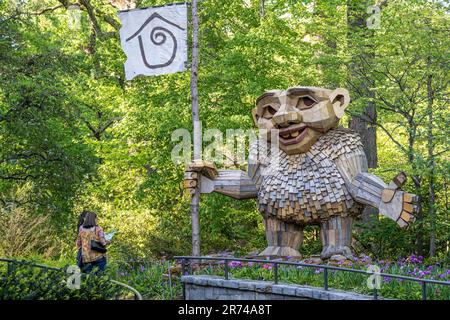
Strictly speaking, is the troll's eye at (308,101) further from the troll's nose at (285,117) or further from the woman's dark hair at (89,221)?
the woman's dark hair at (89,221)

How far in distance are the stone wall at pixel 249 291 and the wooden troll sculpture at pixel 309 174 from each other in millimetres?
1516

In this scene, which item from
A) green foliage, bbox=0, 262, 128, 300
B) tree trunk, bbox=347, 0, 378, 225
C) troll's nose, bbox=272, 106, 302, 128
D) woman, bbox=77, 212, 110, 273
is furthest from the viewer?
tree trunk, bbox=347, 0, 378, 225

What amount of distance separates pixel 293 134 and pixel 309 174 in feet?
2.41

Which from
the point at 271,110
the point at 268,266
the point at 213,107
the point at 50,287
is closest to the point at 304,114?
the point at 271,110

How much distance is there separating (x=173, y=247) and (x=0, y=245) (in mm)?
4043

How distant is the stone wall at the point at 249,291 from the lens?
8977mm

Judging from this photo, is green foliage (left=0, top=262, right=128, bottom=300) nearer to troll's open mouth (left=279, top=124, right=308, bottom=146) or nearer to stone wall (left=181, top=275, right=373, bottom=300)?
stone wall (left=181, top=275, right=373, bottom=300)

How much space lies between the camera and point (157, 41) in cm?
1155

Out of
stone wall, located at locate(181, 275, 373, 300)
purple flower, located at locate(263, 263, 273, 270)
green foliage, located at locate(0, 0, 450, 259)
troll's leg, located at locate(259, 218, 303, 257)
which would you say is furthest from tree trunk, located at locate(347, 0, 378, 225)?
stone wall, located at locate(181, 275, 373, 300)

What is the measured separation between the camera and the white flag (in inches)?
452

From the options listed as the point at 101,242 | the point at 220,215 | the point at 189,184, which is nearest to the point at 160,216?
the point at 220,215

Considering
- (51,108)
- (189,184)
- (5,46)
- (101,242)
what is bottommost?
(101,242)
